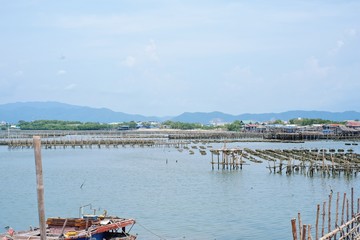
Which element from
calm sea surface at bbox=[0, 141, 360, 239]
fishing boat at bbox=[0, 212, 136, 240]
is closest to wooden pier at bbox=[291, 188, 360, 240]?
calm sea surface at bbox=[0, 141, 360, 239]

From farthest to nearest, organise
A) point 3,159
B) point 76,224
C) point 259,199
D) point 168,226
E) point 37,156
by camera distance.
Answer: point 3,159 → point 259,199 → point 168,226 → point 76,224 → point 37,156

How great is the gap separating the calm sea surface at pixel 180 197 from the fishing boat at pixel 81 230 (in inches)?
189

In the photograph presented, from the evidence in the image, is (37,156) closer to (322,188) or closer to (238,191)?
(238,191)

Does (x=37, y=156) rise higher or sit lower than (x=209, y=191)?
higher

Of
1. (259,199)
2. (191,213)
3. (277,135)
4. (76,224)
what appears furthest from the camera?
(277,135)

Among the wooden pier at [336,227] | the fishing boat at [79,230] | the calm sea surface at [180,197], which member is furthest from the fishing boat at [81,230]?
the wooden pier at [336,227]

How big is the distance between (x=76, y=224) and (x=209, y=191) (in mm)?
19068

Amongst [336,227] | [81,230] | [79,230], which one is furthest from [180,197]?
[81,230]

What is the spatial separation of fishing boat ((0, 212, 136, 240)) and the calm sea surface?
15.8 feet

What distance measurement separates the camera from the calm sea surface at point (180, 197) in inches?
1000

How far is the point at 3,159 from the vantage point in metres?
65.8

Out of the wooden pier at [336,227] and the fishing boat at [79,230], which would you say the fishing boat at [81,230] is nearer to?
the fishing boat at [79,230]

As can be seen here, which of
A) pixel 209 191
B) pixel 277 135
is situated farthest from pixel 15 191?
pixel 277 135

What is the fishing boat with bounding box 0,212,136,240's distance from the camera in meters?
16.5
